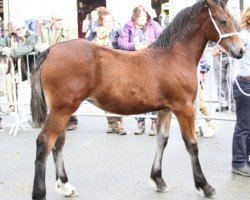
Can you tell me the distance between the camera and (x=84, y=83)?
529 centimetres

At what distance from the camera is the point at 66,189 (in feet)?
18.4

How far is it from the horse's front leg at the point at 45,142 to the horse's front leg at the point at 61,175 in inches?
12.6

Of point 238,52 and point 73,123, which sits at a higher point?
point 238,52

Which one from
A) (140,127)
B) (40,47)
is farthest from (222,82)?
(40,47)

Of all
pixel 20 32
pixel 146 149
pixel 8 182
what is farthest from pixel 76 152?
pixel 20 32

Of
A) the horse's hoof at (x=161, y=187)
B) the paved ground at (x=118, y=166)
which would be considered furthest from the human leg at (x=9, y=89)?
the horse's hoof at (x=161, y=187)

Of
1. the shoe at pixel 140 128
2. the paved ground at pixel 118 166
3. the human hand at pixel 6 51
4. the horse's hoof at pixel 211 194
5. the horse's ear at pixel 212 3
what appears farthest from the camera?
the human hand at pixel 6 51

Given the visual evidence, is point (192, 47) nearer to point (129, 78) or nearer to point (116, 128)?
point (129, 78)

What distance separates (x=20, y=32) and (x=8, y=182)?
3847mm

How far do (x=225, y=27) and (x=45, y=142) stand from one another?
2.17 meters

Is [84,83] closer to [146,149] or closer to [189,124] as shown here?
[189,124]

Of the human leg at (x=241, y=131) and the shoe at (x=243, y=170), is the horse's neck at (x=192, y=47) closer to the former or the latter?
the human leg at (x=241, y=131)

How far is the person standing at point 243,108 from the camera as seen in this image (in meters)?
5.97

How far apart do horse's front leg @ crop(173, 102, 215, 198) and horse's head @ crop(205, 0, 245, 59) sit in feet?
2.37
